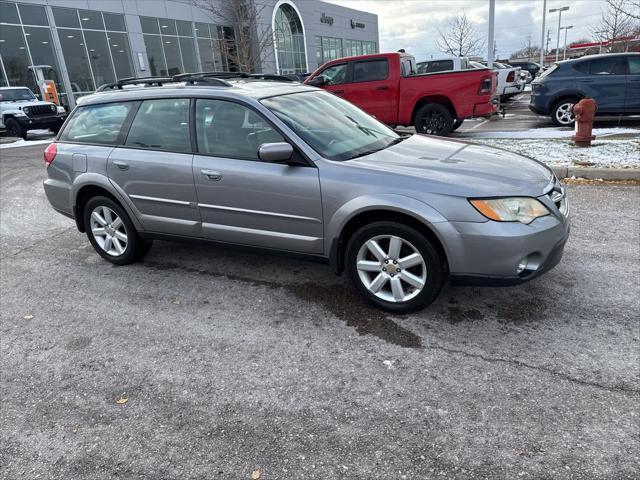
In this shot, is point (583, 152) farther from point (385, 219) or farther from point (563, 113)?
point (385, 219)

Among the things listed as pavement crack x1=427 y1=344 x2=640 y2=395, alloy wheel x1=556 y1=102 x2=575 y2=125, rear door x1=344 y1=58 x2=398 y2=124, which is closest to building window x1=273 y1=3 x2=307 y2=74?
rear door x1=344 y1=58 x2=398 y2=124

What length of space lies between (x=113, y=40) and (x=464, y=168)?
27.6 metres

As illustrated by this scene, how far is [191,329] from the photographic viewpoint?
3695mm

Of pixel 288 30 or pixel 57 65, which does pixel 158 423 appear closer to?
pixel 57 65

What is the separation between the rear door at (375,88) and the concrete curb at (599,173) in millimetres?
4874

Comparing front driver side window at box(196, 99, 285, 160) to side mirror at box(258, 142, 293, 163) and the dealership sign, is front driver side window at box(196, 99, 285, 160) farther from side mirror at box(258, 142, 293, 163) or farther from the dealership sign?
the dealership sign

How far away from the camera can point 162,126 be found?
4.39 m

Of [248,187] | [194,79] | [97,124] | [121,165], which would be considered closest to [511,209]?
[248,187]

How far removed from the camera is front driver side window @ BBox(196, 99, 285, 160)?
3.92m

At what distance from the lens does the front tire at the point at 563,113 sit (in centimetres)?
1173

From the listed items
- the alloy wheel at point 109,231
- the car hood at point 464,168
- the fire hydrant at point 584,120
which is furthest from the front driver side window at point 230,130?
the fire hydrant at point 584,120

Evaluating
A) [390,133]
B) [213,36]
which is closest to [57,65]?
[213,36]

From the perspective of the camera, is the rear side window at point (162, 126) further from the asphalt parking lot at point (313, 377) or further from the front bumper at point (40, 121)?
the front bumper at point (40, 121)

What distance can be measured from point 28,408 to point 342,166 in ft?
8.31
